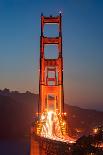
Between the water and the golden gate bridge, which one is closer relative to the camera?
the golden gate bridge

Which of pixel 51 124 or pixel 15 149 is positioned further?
pixel 15 149

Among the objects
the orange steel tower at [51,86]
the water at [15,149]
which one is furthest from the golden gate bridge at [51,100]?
the water at [15,149]

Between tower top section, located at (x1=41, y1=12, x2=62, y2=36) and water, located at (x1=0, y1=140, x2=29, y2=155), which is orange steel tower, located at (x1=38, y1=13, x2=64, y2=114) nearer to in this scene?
tower top section, located at (x1=41, y1=12, x2=62, y2=36)

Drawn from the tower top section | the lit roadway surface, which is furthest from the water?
the tower top section

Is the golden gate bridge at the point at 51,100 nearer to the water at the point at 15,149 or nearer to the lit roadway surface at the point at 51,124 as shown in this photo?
the lit roadway surface at the point at 51,124

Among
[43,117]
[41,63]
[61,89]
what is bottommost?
[43,117]

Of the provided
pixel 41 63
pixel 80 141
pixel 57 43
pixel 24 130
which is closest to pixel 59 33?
pixel 57 43

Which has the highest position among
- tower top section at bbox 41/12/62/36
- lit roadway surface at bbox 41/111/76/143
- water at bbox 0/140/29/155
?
tower top section at bbox 41/12/62/36

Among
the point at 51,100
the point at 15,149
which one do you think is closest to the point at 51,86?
the point at 51,100

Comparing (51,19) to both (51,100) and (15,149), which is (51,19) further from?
(15,149)

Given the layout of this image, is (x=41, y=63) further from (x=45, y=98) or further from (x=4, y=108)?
(x=4, y=108)

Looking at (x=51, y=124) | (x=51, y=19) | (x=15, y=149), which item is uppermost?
(x=51, y=19)
